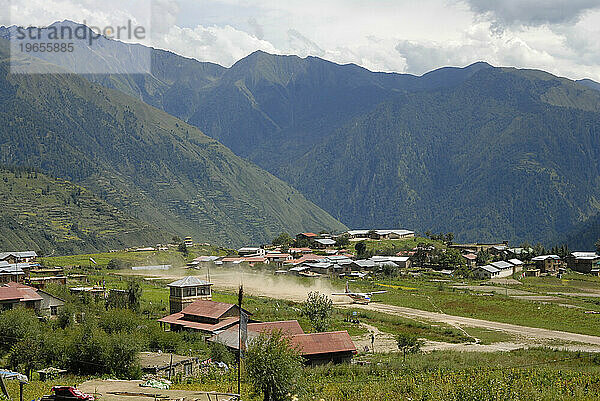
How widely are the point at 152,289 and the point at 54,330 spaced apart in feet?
128

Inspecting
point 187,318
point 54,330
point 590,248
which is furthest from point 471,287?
point 590,248

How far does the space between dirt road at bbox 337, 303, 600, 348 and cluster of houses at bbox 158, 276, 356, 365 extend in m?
21.8

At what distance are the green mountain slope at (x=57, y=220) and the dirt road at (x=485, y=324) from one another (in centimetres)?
9359

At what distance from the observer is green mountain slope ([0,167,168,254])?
141 metres

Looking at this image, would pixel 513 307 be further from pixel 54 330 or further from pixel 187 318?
pixel 54 330

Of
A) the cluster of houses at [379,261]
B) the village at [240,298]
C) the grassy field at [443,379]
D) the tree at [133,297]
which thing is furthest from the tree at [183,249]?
the grassy field at [443,379]

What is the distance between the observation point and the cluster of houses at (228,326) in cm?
3834

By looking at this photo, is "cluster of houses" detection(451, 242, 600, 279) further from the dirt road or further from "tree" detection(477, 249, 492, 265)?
the dirt road

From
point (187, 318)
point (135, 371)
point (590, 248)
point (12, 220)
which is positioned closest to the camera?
point (135, 371)

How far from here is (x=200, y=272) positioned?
4405 inches

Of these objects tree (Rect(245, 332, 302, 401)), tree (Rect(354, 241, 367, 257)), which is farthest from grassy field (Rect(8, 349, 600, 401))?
tree (Rect(354, 241, 367, 257))

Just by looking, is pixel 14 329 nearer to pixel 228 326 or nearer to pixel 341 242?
pixel 228 326

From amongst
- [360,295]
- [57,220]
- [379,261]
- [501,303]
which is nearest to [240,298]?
[501,303]

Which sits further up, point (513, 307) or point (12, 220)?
point (12, 220)
